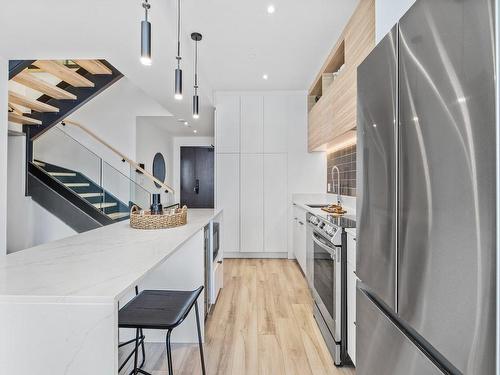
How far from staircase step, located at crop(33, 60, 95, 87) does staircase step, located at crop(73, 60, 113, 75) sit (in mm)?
140

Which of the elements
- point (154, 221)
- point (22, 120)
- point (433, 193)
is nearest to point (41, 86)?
point (22, 120)

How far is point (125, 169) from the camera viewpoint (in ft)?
19.0

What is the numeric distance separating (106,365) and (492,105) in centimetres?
110

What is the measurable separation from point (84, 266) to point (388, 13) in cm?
172

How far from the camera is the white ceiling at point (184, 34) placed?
81.7 inches

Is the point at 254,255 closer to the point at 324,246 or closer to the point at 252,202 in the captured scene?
the point at 252,202

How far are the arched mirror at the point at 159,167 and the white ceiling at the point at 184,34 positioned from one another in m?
3.54

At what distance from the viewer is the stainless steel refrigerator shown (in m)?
0.62

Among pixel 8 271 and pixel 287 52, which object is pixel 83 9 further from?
pixel 287 52

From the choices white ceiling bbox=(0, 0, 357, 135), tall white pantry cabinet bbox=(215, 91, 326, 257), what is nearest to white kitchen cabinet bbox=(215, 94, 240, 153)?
tall white pantry cabinet bbox=(215, 91, 326, 257)

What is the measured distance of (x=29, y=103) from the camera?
385cm

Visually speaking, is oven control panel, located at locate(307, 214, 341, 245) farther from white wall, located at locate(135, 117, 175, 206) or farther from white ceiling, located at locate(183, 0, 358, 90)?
white wall, located at locate(135, 117, 175, 206)

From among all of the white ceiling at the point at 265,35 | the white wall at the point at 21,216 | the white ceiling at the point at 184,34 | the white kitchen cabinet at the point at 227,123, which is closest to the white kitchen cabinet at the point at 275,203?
the white kitchen cabinet at the point at 227,123

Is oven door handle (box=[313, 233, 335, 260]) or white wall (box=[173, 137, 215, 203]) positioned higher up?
white wall (box=[173, 137, 215, 203])
